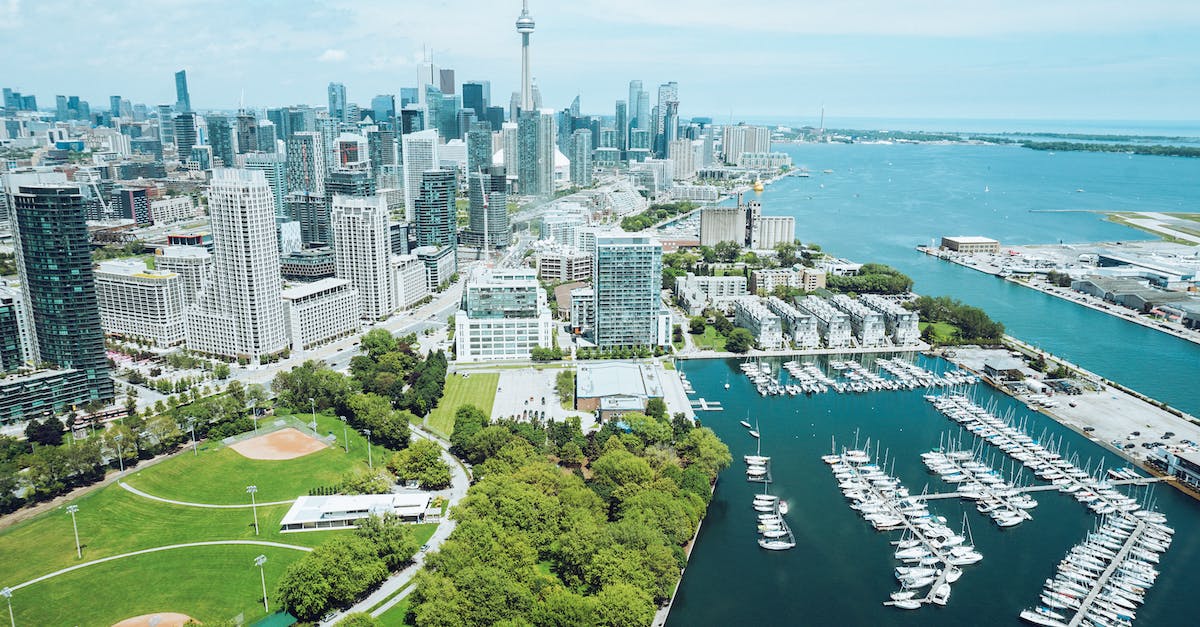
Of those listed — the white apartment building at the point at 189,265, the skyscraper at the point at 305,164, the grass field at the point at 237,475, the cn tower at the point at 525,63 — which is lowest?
the grass field at the point at 237,475

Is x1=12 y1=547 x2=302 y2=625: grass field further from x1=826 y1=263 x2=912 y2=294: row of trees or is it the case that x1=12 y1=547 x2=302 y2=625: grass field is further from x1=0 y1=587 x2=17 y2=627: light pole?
x1=826 y1=263 x2=912 y2=294: row of trees

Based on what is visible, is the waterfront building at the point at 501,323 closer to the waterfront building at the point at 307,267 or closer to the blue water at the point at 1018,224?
the waterfront building at the point at 307,267

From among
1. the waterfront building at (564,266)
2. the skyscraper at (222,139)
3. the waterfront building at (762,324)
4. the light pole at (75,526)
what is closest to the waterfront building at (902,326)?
the waterfront building at (762,324)

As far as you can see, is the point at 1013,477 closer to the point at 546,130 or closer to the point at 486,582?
the point at 486,582

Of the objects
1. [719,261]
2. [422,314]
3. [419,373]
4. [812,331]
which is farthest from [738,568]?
[719,261]

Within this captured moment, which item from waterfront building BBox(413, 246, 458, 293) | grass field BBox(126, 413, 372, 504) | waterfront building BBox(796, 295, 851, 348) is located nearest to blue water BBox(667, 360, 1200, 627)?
waterfront building BBox(796, 295, 851, 348)

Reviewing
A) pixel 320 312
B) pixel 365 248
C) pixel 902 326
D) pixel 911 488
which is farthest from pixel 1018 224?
pixel 320 312
